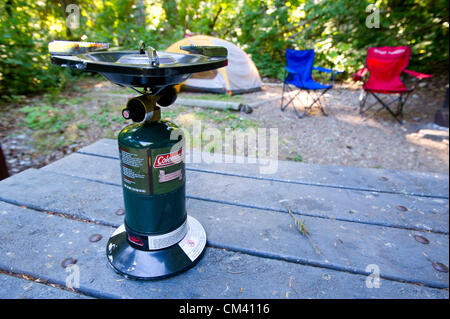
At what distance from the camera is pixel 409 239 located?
1.24m

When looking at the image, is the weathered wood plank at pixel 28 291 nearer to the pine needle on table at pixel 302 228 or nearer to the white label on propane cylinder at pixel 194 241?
the white label on propane cylinder at pixel 194 241

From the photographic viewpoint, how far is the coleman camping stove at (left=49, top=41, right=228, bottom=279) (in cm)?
92

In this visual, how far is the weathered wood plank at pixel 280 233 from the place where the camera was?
1099mm

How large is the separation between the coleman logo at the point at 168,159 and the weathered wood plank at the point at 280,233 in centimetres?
43

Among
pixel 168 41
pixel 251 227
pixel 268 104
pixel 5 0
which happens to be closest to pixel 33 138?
pixel 5 0

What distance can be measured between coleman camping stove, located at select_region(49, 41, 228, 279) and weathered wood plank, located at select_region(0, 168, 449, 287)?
0.20m

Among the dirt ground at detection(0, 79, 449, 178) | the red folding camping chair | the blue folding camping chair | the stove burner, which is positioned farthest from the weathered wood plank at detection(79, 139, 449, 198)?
the red folding camping chair

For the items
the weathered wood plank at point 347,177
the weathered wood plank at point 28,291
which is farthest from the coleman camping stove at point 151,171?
the weathered wood plank at point 347,177

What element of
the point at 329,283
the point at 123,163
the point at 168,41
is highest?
the point at 168,41

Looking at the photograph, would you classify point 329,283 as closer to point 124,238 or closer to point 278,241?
point 278,241

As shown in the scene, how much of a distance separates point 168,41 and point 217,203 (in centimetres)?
710

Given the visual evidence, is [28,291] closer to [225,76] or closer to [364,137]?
[364,137]

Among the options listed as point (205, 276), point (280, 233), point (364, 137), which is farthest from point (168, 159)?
point (364, 137)

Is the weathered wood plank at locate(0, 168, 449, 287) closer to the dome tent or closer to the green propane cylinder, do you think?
the green propane cylinder
